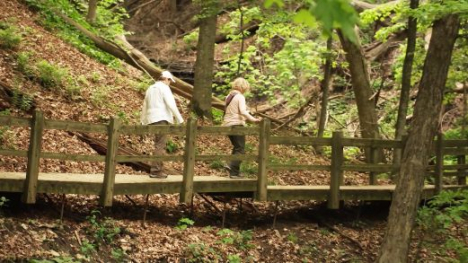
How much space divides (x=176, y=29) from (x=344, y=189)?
2106cm

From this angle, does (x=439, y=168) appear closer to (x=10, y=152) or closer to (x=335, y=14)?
(x=10, y=152)

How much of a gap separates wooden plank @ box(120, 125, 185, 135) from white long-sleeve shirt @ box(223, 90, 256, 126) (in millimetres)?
1192

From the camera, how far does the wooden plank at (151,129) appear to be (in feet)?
29.4

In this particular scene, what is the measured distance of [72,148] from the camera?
37.1 feet

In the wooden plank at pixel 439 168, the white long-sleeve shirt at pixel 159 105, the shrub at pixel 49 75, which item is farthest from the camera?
the shrub at pixel 49 75

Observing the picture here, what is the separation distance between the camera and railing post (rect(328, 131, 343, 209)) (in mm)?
11070

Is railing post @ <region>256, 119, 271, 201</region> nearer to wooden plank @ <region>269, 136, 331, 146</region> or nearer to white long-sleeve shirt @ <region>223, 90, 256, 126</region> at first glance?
wooden plank @ <region>269, 136, 331, 146</region>

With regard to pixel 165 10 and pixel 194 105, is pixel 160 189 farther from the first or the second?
pixel 165 10

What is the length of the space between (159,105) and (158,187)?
4.41 feet

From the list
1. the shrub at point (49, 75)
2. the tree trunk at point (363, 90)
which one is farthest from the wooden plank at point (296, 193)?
the shrub at point (49, 75)

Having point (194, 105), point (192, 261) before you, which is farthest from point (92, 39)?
point (192, 261)

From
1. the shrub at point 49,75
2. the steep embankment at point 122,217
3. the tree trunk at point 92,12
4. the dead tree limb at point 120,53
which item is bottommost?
the steep embankment at point 122,217

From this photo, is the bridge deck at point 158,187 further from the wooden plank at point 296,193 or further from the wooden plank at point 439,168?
the wooden plank at point 439,168

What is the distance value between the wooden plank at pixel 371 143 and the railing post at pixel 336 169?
0.18m
